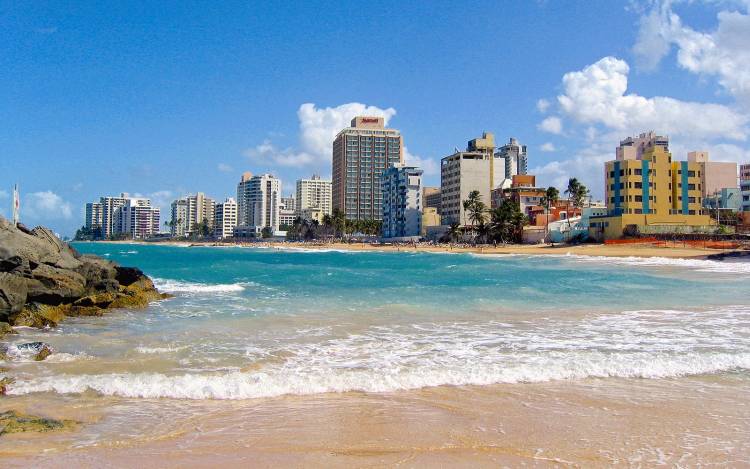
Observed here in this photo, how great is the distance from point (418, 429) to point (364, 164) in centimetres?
17901

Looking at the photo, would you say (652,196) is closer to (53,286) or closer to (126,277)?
(126,277)

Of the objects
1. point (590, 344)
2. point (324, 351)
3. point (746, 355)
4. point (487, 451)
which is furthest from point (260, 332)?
point (746, 355)

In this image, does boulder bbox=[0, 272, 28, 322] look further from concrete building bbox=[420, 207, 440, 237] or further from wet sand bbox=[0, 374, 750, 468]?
concrete building bbox=[420, 207, 440, 237]

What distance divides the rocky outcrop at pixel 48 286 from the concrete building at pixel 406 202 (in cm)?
11773

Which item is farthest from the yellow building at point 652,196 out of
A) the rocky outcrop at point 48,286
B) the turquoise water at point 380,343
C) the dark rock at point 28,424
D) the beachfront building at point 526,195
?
the dark rock at point 28,424

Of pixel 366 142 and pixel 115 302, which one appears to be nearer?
pixel 115 302

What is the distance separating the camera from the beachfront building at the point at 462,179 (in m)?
135

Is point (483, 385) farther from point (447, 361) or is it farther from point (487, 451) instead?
point (487, 451)

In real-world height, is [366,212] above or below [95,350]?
above

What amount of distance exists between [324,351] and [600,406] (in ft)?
22.0

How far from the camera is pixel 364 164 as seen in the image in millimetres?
184625

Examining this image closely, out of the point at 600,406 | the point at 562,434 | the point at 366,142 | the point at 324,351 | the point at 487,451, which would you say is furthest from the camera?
the point at 366,142

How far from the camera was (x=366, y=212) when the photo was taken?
18750cm

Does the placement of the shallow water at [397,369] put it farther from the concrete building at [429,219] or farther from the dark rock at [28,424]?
the concrete building at [429,219]
